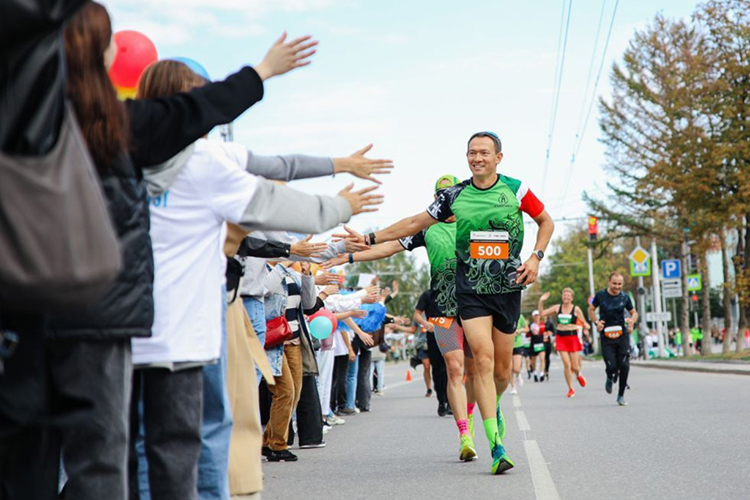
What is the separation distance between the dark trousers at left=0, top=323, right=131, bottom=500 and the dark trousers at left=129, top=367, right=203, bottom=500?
0.41 m

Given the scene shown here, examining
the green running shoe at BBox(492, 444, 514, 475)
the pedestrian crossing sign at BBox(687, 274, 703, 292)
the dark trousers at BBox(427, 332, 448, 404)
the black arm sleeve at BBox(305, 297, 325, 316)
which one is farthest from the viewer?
the pedestrian crossing sign at BBox(687, 274, 703, 292)

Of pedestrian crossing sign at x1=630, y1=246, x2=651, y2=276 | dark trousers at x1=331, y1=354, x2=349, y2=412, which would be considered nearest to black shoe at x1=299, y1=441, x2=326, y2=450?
dark trousers at x1=331, y1=354, x2=349, y2=412

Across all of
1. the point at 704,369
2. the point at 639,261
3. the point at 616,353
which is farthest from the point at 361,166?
the point at 639,261

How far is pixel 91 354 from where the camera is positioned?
331cm

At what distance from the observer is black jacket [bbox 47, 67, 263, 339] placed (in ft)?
10.9

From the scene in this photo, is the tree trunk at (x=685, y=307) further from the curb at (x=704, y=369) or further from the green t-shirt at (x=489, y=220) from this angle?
the green t-shirt at (x=489, y=220)

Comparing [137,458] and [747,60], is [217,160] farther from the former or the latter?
[747,60]

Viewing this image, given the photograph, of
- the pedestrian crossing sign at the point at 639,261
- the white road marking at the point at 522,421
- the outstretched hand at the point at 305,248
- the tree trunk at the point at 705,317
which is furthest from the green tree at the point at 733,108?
the outstretched hand at the point at 305,248

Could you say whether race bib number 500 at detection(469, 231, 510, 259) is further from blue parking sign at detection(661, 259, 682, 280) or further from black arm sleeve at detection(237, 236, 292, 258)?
blue parking sign at detection(661, 259, 682, 280)

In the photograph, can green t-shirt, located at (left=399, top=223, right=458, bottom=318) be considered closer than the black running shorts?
No

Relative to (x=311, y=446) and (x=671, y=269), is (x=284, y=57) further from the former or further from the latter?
(x=671, y=269)

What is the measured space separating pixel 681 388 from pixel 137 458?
18.0 m

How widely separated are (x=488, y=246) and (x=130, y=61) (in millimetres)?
4337

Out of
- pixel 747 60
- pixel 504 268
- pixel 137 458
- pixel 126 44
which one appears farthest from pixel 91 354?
pixel 747 60
